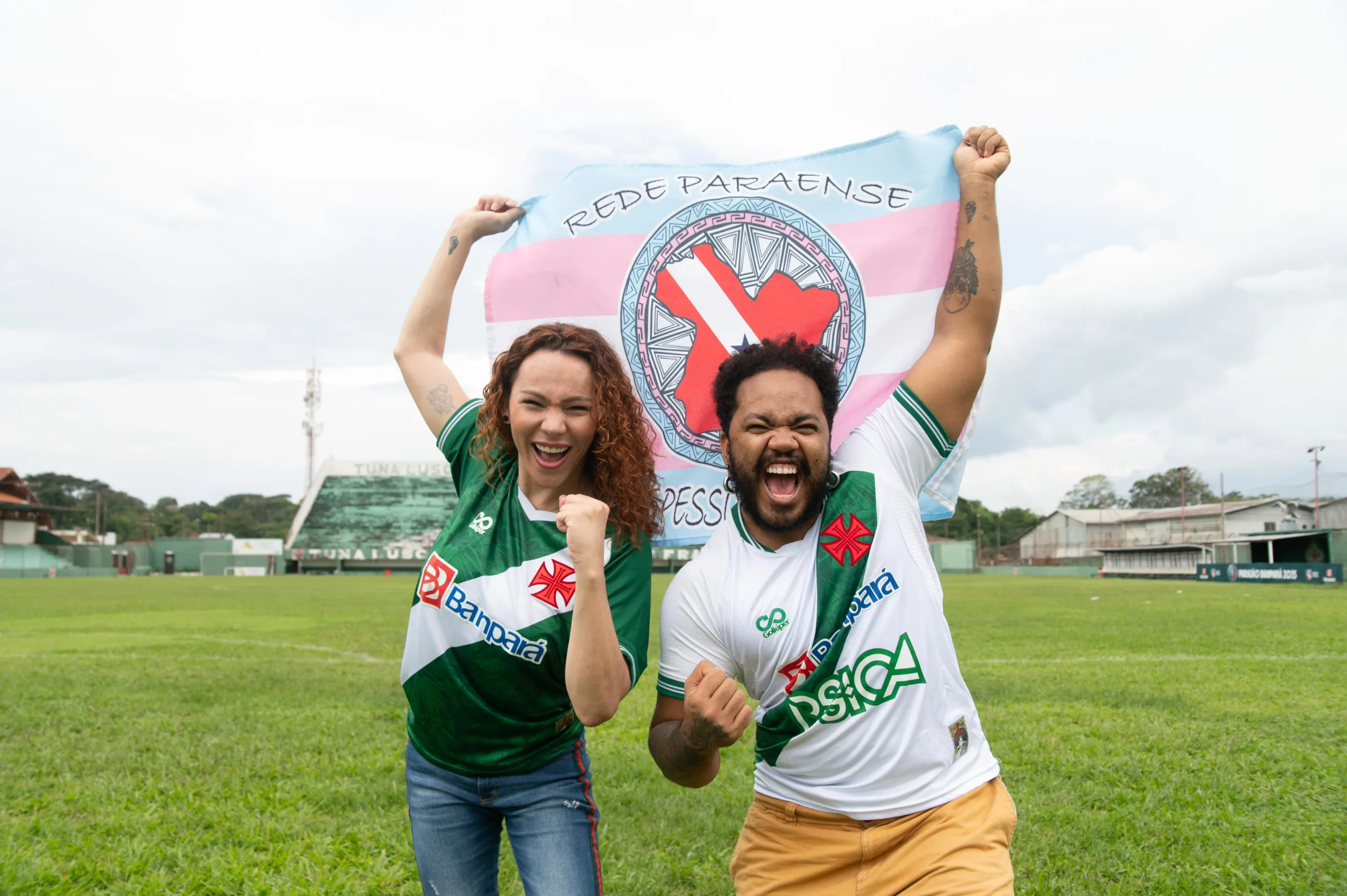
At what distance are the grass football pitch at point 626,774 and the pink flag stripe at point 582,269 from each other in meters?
2.68

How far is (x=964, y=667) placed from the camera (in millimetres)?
11023

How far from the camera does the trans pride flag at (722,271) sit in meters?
3.48

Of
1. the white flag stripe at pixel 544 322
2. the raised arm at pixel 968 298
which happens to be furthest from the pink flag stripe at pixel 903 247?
the white flag stripe at pixel 544 322

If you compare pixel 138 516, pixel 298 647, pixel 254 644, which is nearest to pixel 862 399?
pixel 298 647

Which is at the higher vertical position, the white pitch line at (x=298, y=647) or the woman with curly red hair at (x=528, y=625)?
the woman with curly red hair at (x=528, y=625)

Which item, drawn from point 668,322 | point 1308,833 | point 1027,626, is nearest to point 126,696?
point 668,322

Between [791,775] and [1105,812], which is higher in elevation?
[791,775]

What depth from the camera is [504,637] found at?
2420mm

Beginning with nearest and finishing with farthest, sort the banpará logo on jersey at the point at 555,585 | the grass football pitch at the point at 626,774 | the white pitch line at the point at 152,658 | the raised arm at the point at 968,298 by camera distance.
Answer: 1. the banpará logo on jersey at the point at 555,585
2. the raised arm at the point at 968,298
3. the grass football pitch at the point at 626,774
4. the white pitch line at the point at 152,658

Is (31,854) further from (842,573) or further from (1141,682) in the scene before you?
(1141,682)

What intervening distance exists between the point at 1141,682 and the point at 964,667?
6.44 feet

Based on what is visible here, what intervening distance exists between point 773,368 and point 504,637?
106 cm

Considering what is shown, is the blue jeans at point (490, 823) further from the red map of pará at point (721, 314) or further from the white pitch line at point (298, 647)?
the white pitch line at point (298, 647)

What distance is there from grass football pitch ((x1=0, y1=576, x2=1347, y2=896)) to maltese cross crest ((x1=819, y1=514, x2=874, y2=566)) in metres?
2.56
